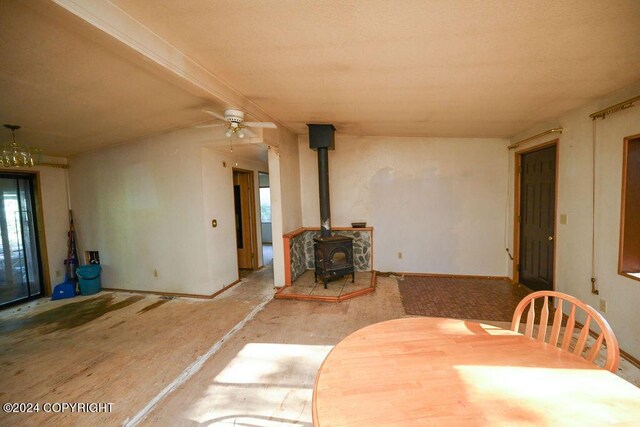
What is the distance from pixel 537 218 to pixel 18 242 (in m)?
7.67

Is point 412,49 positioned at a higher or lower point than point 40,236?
higher

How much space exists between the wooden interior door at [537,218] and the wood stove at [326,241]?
2.56 m

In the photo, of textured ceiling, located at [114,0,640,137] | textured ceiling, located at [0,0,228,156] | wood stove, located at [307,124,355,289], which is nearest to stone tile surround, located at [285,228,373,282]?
Answer: wood stove, located at [307,124,355,289]

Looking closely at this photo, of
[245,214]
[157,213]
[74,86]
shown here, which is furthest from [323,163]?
[74,86]

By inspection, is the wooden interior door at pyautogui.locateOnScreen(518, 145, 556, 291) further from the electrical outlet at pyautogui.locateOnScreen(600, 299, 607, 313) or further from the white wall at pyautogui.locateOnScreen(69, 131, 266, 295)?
the white wall at pyautogui.locateOnScreen(69, 131, 266, 295)

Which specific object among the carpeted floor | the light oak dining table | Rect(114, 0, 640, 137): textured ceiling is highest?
Rect(114, 0, 640, 137): textured ceiling

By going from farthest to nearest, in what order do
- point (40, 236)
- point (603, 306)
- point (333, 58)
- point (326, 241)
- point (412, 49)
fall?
point (40, 236) < point (326, 241) < point (603, 306) < point (333, 58) < point (412, 49)

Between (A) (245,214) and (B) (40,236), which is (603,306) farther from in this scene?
(B) (40,236)

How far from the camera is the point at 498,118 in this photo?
3236mm

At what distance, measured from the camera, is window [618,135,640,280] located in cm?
224

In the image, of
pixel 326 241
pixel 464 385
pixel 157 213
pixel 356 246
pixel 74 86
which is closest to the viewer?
pixel 464 385

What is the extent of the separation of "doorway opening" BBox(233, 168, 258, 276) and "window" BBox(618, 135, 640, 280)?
4.95 meters

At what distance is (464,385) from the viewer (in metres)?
0.95

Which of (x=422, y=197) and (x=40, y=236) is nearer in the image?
(x=40, y=236)
